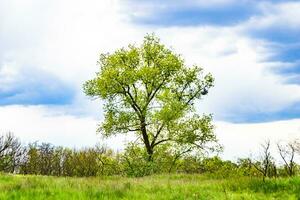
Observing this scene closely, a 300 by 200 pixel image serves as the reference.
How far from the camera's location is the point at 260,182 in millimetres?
20781

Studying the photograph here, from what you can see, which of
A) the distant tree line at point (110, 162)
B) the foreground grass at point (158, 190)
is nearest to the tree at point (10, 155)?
the distant tree line at point (110, 162)

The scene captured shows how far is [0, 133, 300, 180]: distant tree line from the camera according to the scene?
48.8 metres

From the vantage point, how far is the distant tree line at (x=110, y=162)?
48.8 m

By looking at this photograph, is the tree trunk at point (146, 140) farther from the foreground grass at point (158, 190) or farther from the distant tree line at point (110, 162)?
the foreground grass at point (158, 190)

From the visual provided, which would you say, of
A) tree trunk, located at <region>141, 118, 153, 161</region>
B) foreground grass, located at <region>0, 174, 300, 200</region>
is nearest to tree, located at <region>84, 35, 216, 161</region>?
tree trunk, located at <region>141, 118, 153, 161</region>

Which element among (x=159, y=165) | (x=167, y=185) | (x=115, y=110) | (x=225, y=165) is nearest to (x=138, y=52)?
(x=115, y=110)

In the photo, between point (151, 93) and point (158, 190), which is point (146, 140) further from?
point (158, 190)

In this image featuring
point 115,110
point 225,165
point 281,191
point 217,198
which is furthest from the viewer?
point 225,165

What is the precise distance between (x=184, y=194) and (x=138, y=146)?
32.7 metres

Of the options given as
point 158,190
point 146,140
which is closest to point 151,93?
point 146,140

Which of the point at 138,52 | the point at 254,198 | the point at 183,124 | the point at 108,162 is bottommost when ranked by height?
the point at 254,198

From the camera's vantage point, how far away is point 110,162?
54312 millimetres

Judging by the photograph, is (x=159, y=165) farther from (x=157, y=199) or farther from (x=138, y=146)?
(x=157, y=199)

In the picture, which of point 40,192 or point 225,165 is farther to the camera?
point 225,165
